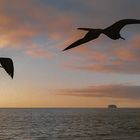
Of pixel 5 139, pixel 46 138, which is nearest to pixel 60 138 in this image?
pixel 46 138

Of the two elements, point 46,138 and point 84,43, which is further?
point 46,138

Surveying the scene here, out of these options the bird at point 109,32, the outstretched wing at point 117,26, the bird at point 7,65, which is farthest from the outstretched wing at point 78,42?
the bird at point 7,65

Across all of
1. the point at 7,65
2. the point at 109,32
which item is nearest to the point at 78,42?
the point at 109,32

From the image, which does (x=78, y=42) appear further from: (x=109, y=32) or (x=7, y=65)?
(x=7, y=65)

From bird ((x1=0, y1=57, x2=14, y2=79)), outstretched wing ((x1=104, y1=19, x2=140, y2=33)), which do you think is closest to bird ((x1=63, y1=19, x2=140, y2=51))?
outstretched wing ((x1=104, y1=19, x2=140, y2=33))

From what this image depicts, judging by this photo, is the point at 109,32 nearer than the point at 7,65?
Yes

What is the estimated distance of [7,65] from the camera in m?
2.89

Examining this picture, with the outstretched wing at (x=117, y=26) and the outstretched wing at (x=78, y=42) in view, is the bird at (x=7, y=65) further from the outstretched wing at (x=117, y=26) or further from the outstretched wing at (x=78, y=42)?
the outstretched wing at (x=117, y=26)

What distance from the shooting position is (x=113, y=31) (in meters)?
2.80

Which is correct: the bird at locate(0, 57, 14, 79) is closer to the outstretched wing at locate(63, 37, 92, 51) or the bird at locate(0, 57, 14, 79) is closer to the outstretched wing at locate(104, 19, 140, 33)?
the outstretched wing at locate(63, 37, 92, 51)

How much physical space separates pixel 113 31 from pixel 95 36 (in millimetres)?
150

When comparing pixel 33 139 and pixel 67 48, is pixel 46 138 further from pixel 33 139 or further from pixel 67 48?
pixel 67 48

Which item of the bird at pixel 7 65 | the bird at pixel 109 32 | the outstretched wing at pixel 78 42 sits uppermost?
the bird at pixel 109 32

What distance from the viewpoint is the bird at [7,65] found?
2.77 meters
